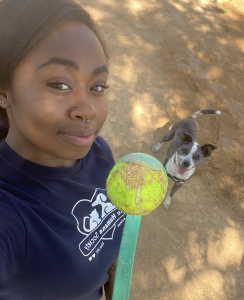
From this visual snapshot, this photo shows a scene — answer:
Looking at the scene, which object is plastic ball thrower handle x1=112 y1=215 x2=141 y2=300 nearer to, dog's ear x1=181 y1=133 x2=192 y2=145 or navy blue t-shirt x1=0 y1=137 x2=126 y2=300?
navy blue t-shirt x1=0 y1=137 x2=126 y2=300

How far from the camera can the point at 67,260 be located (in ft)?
3.76

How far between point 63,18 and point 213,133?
475 centimetres

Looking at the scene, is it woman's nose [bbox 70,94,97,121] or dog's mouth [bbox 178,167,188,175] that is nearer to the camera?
woman's nose [bbox 70,94,97,121]

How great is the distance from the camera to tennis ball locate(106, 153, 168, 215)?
136 centimetres

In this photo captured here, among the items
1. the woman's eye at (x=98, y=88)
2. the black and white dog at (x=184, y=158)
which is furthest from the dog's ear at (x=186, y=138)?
the woman's eye at (x=98, y=88)

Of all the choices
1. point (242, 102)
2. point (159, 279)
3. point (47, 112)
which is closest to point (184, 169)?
point (159, 279)

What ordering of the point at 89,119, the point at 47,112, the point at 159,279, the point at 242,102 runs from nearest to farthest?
1. the point at 47,112
2. the point at 89,119
3. the point at 159,279
4. the point at 242,102

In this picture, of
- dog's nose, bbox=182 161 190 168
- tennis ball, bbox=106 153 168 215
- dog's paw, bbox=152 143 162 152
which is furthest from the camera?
dog's paw, bbox=152 143 162 152

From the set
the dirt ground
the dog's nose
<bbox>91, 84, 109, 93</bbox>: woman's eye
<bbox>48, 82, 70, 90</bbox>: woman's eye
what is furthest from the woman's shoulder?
the dog's nose

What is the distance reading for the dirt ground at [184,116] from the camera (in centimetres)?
327

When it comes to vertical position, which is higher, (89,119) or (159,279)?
(89,119)

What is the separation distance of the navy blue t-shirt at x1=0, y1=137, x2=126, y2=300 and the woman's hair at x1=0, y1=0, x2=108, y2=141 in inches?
16.8

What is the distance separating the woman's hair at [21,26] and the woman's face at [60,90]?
1.4 inches

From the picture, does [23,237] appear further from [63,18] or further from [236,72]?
[236,72]
